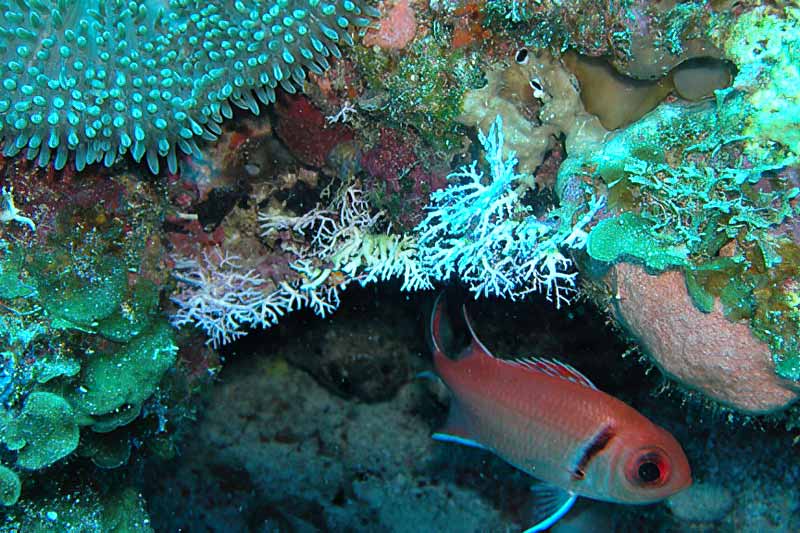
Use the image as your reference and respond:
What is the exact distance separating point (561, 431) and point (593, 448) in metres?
0.20

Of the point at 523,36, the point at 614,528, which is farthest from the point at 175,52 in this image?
the point at 614,528

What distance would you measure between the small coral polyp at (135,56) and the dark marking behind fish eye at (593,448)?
8.22ft

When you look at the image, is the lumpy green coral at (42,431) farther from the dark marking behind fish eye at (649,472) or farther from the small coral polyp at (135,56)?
the dark marking behind fish eye at (649,472)

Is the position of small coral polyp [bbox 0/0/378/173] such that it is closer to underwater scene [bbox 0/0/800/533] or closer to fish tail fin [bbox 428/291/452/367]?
underwater scene [bbox 0/0/800/533]

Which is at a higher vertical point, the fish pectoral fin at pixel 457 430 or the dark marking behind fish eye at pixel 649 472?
the dark marking behind fish eye at pixel 649 472

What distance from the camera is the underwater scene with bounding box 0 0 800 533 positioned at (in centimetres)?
228

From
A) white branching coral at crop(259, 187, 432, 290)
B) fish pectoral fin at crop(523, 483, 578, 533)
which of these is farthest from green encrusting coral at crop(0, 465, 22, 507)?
fish pectoral fin at crop(523, 483, 578, 533)

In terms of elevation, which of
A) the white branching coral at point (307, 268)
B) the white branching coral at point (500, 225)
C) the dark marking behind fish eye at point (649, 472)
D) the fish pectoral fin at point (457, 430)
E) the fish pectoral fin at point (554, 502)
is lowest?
the fish pectoral fin at point (554, 502)

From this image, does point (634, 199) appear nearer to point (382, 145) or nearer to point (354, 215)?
point (382, 145)

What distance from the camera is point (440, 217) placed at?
3.04m

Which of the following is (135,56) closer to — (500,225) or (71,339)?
(71,339)

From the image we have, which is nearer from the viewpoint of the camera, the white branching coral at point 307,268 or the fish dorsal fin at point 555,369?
the fish dorsal fin at point 555,369

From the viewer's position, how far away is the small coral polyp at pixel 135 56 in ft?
7.48

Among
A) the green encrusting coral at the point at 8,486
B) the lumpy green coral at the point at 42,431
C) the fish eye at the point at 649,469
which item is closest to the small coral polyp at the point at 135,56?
the lumpy green coral at the point at 42,431
